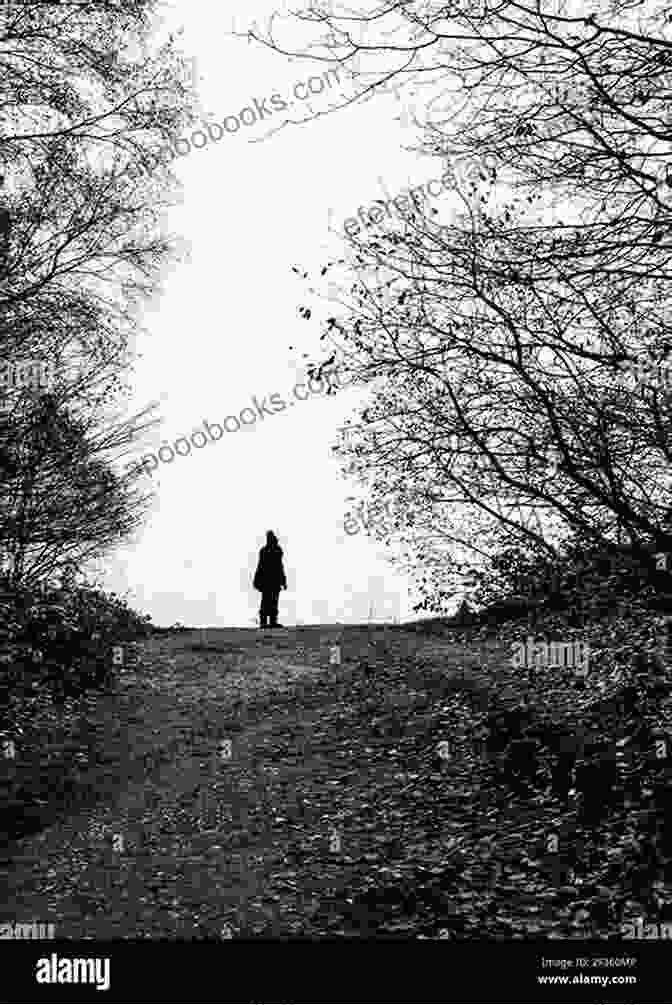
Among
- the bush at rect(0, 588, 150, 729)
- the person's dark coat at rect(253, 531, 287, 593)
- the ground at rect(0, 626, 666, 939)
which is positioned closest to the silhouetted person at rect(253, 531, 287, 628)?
the person's dark coat at rect(253, 531, 287, 593)

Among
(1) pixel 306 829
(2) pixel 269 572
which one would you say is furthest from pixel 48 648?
(2) pixel 269 572

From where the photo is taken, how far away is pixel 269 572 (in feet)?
73.9

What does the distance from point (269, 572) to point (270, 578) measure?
14 cm

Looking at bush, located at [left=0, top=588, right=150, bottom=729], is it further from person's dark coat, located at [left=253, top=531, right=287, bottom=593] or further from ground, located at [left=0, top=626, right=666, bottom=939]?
person's dark coat, located at [left=253, top=531, right=287, bottom=593]

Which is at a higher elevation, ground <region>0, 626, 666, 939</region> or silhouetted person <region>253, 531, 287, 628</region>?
silhouetted person <region>253, 531, 287, 628</region>

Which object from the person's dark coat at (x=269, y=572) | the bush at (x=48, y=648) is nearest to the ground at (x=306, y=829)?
the bush at (x=48, y=648)

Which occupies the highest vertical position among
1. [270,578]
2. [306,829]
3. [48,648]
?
[270,578]

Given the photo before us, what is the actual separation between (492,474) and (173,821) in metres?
6.05

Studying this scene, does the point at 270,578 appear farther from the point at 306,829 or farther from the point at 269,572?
the point at 306,829

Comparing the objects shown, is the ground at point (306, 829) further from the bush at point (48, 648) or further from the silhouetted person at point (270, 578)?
the silhouetted person at point (270, 578)

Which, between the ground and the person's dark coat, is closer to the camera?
the ground

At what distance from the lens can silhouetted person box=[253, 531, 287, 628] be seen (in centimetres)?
2252

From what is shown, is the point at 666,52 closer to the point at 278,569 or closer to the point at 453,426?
the point at 453,426

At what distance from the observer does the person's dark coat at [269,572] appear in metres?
22.5
